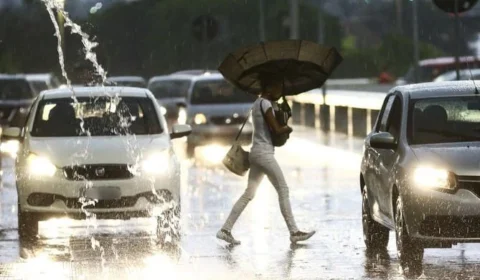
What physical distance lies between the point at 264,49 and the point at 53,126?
266 centimetres

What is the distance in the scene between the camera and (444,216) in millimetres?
13508

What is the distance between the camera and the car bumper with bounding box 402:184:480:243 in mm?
13445

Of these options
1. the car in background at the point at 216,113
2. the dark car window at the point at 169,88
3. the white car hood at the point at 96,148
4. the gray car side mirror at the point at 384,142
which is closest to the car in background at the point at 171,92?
the dark car window at the point at 169,88

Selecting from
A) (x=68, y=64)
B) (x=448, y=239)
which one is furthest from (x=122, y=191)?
(x=68, y=64)

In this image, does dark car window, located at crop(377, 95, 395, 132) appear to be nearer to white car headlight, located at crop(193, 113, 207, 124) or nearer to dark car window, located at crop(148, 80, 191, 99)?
white car headlight, located at crop(193, 113, 207, 124)

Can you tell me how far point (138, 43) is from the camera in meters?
97.3

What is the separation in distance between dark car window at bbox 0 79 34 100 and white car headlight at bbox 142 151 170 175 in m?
27.8

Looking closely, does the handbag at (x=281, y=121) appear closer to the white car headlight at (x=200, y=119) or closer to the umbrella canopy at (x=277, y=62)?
the umbrella canopy at (x=277, y=62)

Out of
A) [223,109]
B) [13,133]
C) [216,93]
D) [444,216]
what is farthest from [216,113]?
[444,216]

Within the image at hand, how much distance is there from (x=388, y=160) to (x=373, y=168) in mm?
719

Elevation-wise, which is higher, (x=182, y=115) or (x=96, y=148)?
(x=96, y=148)

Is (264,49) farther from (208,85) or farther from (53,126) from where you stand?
(208,85)

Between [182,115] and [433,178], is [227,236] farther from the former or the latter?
[182,115]

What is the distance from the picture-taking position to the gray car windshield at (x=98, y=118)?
60.1 feet
